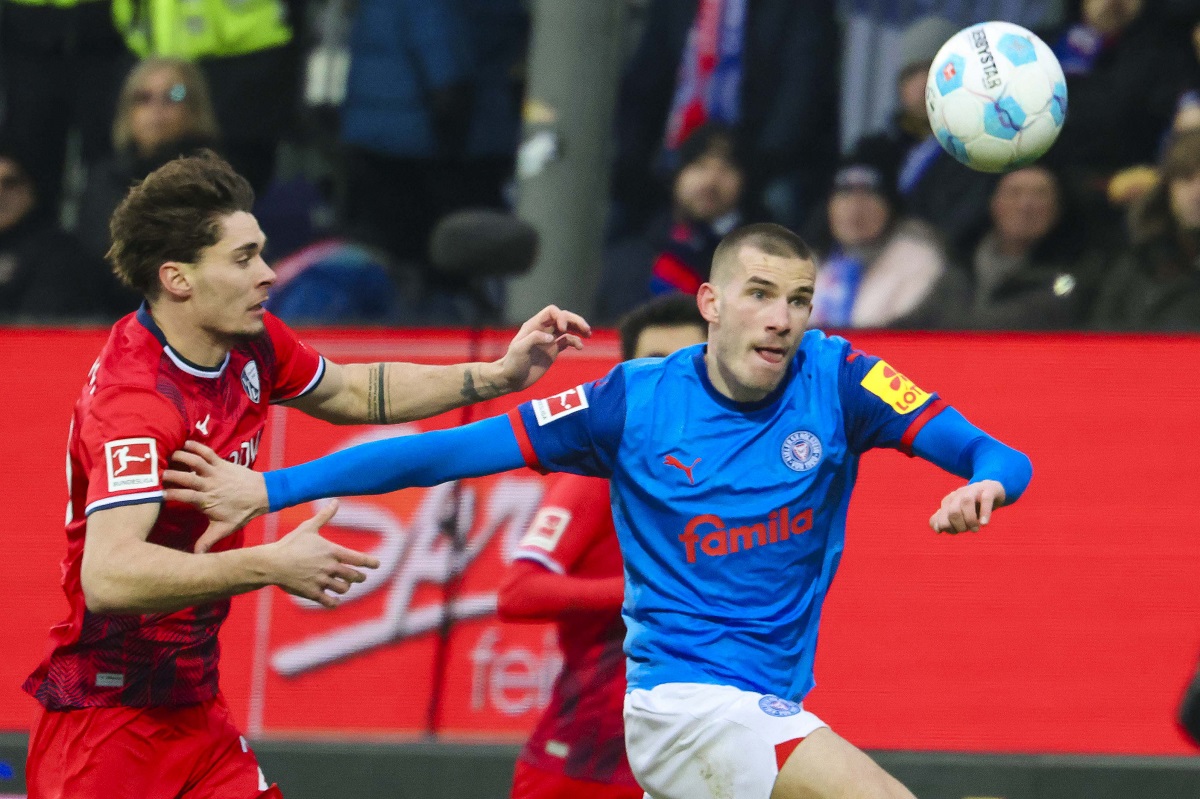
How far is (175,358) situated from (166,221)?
36 centimetres

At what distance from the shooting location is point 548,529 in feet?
17.3

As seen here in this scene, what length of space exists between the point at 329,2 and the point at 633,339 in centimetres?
437

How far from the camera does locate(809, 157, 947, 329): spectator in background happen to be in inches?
286

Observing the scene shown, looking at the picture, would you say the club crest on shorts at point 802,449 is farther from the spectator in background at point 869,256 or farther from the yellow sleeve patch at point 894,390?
the spectator in background at point 869,256

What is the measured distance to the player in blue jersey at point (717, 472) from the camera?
429 centimetres

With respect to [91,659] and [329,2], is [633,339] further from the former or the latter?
[329,2]

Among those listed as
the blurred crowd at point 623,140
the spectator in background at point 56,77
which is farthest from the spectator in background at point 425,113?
the spectator in background at point 56,77

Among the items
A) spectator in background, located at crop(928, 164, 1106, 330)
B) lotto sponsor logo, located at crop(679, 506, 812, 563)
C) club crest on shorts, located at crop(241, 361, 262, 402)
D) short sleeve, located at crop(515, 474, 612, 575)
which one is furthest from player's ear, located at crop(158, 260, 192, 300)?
spectator in background, located at crop(928, 164, 1106, 330)

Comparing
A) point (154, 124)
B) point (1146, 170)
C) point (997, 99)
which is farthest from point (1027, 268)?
point (154, 124)

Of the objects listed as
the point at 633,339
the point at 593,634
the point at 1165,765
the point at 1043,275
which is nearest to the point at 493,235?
the point at 633,339

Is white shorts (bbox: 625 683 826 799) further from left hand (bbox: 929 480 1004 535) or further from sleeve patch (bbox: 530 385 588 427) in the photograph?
sleeve patch (bbox: 530 385 588 427)

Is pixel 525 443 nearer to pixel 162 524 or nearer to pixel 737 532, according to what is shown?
pixel 737 532

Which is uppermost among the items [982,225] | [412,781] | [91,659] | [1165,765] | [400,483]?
[982,225]

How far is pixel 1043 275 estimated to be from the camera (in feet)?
22.9
